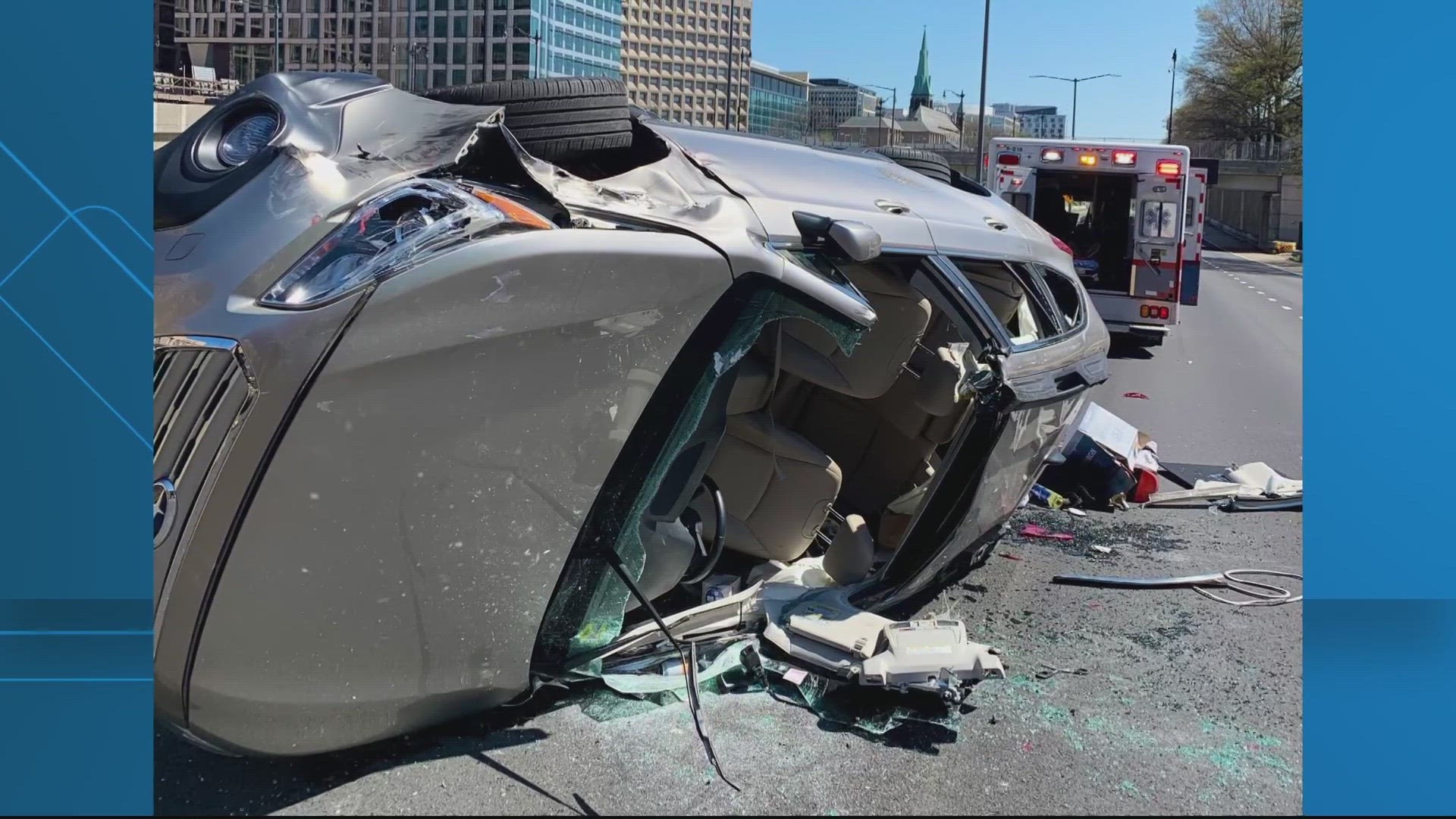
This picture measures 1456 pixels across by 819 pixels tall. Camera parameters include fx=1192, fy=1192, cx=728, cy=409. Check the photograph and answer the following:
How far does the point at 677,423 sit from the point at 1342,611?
334 cm

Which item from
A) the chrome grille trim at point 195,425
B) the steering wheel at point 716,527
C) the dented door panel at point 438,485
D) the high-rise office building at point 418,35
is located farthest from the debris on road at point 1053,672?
the high-rise office building at point 418,35

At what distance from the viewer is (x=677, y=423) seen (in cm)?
322

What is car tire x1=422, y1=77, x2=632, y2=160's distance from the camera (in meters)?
3.46

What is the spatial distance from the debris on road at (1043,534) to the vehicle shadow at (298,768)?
10.9ft

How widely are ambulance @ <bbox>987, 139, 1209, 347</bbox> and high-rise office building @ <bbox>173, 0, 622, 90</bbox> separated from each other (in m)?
6.90

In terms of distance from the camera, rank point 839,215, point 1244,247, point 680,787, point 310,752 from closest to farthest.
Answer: point 310,752 → point 680,787 → point 839,215 → point 1244,247

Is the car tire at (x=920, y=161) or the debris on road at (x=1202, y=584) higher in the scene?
A: the car tire at (x=920, y=161)

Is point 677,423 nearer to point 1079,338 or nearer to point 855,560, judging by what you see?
point 855,560

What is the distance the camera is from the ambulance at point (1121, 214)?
1461 cm

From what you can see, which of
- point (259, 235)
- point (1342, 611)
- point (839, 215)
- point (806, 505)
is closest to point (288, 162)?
point (259, 235)

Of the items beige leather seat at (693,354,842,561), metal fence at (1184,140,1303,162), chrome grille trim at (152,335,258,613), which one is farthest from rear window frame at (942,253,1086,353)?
metal fence at (1184,140,1303,162)

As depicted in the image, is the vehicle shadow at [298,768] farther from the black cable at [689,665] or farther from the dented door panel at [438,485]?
the black cable at [689,665]

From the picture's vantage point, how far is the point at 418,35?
21.9 meters

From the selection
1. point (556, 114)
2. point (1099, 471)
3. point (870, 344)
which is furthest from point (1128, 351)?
point (556, 114)
